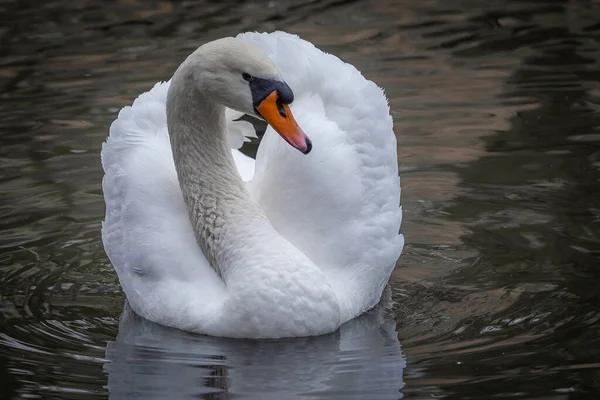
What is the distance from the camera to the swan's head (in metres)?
6.82

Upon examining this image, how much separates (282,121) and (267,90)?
19cm

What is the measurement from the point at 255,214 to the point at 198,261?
0.41 meters

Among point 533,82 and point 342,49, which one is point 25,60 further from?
point 533,82

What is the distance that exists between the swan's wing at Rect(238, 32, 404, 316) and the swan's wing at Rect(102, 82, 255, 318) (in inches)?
19.8

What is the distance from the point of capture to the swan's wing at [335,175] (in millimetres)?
7293

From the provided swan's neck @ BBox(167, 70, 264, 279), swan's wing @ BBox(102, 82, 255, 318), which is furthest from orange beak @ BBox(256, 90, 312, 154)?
swan's wing @ BBox(102, 82, 255, 318)

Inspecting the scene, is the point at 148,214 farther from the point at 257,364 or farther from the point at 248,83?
the point at 257,364

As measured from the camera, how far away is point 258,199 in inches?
304

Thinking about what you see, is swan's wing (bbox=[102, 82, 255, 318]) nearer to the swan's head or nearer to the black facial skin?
the swan's head

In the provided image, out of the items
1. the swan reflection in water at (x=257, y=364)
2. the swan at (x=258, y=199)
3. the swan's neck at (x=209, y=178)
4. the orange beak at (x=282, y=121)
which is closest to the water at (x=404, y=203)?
the swan reflection in water at (x=257, y=364)

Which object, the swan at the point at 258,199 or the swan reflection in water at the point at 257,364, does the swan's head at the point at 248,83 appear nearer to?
the swan at the point at 258,199

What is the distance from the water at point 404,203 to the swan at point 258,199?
0.21m

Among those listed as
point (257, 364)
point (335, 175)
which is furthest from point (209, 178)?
point (257, 364)

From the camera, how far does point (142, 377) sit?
21.4 feet
